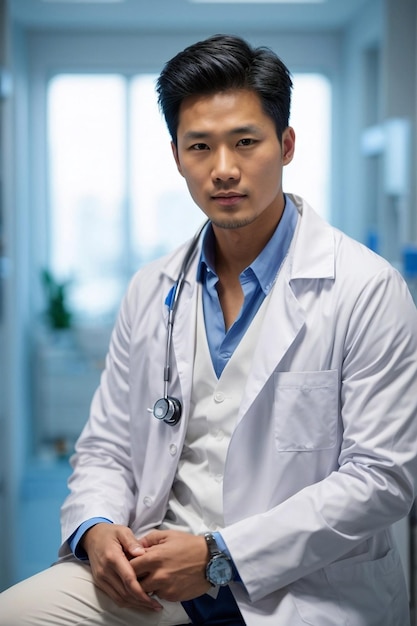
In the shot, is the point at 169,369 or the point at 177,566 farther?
the point at 169,369

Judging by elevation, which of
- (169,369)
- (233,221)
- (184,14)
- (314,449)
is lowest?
(314,449)

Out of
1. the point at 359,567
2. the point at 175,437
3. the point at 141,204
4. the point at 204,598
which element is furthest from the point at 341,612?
the point at 141,204

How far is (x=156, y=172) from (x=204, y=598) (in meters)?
3.80

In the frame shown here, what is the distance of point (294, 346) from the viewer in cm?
132

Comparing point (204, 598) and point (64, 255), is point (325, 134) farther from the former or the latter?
point (204, 598)

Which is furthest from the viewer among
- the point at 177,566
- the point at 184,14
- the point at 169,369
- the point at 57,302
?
the point at 57,302

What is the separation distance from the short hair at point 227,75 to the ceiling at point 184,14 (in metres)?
2.87

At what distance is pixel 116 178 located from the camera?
4832 millimetres

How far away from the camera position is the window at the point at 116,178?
4785mm

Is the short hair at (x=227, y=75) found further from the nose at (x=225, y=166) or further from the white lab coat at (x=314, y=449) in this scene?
the white lab coat at (x=314, y=449)

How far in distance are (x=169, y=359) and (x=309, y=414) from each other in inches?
11.7

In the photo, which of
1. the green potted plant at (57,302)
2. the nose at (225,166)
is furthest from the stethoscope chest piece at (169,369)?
the green potted plant at (57,302)

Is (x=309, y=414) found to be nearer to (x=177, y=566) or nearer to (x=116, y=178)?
(x=177, y=566)

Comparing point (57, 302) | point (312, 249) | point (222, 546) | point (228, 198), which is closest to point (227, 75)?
point (228, 198)
